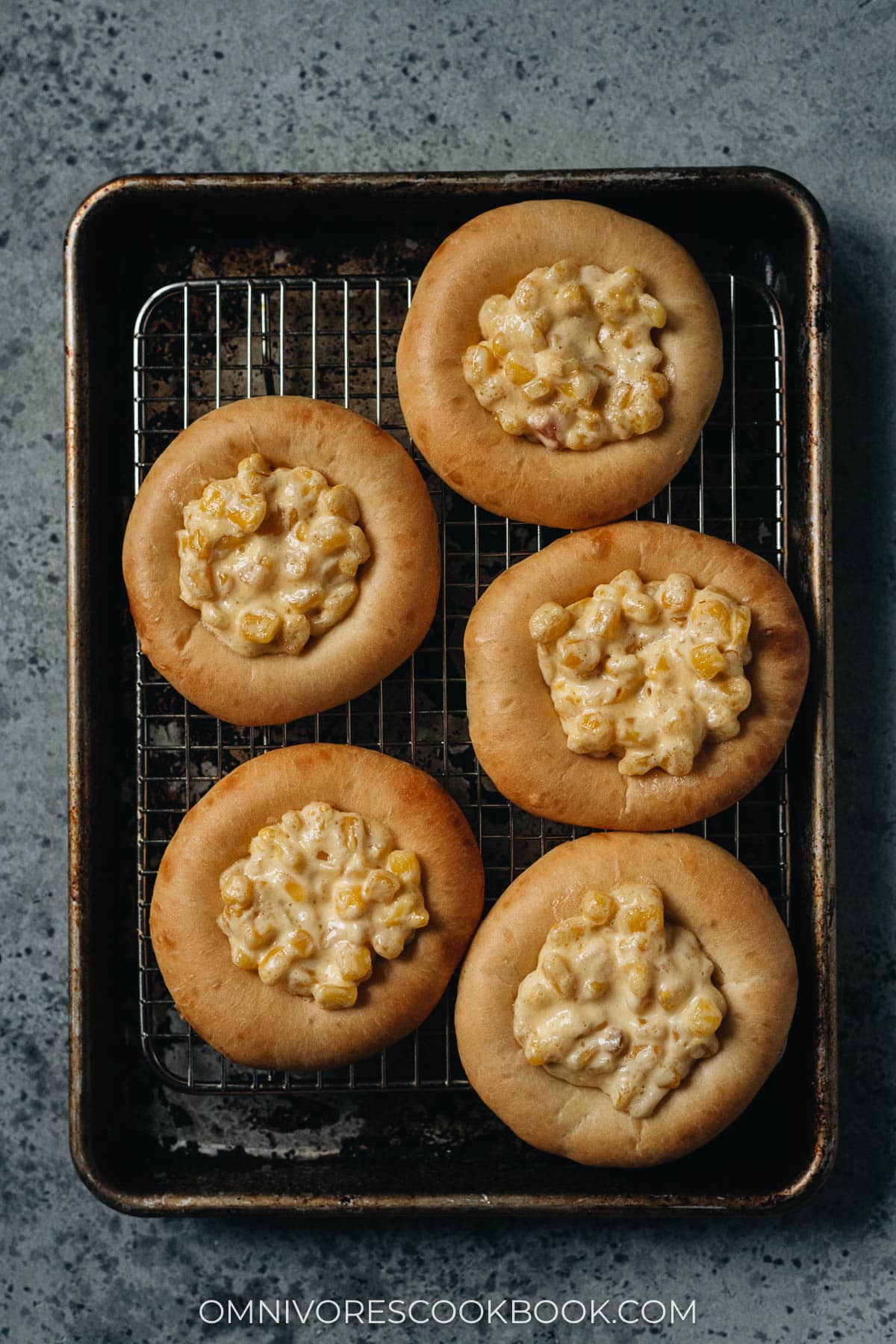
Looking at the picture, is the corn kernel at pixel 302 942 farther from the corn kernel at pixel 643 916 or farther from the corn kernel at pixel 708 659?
the corn kernel at pixel 708 659

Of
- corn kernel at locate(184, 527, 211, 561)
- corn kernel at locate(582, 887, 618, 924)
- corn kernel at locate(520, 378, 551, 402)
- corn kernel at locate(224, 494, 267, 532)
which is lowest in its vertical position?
corn kernel at locate(582, 887, 618, 924)

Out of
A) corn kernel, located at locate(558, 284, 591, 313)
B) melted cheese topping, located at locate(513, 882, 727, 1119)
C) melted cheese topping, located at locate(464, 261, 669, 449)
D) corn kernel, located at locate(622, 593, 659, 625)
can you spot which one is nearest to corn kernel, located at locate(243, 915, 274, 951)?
melted cheese topping, located at locate(513, 882, 727, 1119)

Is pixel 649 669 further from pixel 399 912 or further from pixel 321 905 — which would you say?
pixel 321 905

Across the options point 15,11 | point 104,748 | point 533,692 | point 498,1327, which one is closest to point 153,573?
point 104,748

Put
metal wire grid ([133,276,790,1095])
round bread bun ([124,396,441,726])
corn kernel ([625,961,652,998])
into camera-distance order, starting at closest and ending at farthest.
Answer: corn kernel ([625,961,652,998]), round bread bun ([124,396,441,726]), metal wire grid ([133,276,790,1095])

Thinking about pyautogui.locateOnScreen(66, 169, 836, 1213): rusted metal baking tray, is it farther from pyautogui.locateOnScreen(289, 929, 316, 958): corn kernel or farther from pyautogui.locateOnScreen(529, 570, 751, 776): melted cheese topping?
pyautogui.locateOnScreen(289, 929, 316, 958): corn kernel

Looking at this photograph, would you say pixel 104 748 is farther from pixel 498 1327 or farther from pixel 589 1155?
pixel 498 1327

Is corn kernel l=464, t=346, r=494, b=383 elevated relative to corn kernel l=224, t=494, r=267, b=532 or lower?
elevated
